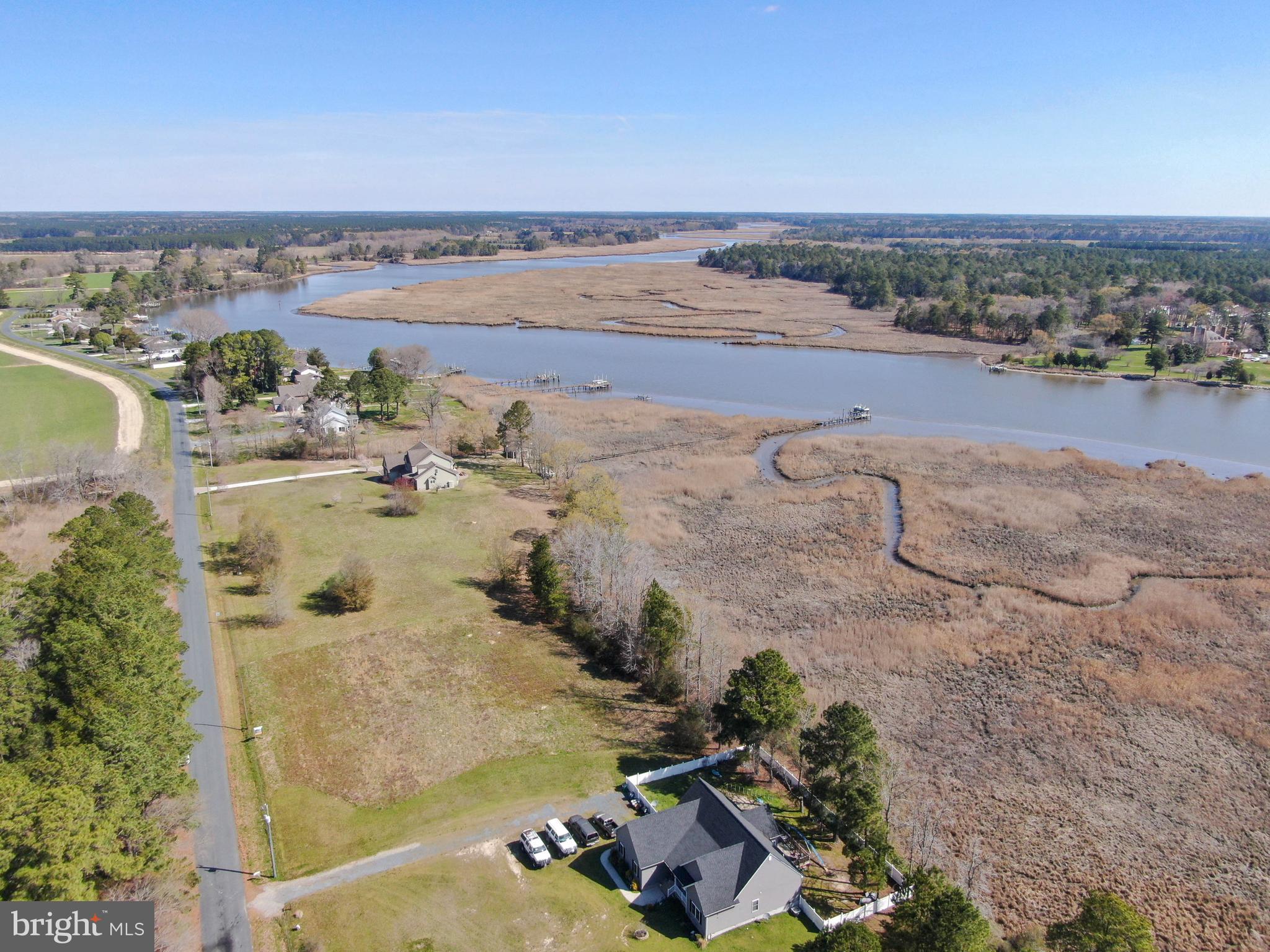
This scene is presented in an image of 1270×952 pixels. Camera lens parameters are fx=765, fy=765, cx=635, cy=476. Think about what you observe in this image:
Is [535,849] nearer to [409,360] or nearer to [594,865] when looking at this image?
[594,865]

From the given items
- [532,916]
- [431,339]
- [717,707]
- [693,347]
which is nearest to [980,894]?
[717,707]

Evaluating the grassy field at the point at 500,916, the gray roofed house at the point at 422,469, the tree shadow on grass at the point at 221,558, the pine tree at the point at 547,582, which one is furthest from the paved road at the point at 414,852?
the gray roofed house at the point at 422,469

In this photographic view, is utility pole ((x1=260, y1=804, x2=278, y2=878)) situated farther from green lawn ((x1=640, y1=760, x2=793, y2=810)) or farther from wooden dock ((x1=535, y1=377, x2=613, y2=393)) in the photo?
wooden dock ((x1=535, y1=377, x2=613, y2=393))

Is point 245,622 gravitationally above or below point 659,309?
below

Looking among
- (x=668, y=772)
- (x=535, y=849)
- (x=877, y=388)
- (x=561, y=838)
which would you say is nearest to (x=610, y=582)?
(x=668, y=772)

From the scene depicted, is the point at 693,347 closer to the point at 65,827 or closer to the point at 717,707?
the point at 717,707
